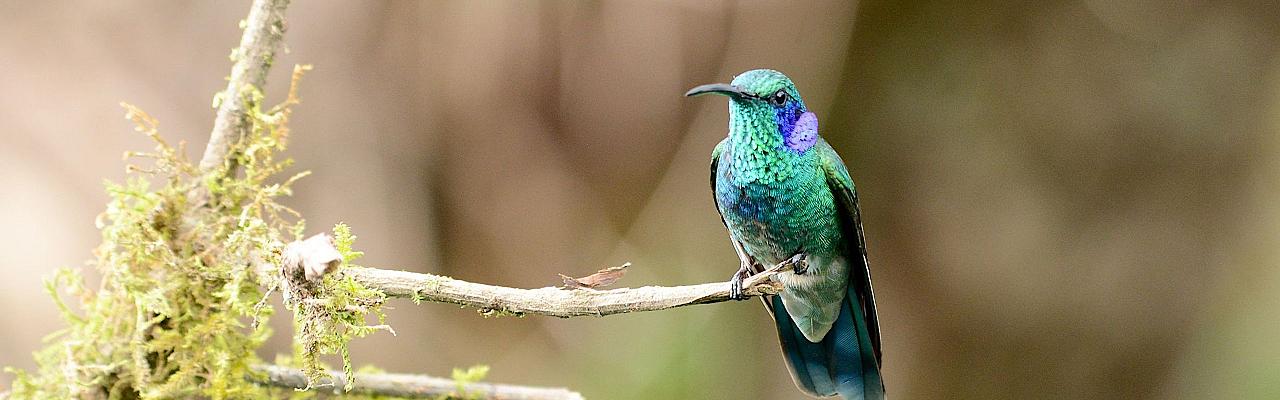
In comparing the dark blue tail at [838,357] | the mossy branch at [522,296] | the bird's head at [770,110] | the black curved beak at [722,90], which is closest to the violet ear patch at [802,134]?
the bird's head at [770,110]

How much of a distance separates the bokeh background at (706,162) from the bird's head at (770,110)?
1.63m

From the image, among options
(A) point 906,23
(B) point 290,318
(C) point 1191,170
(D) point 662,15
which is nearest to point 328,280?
(D) point 662,15

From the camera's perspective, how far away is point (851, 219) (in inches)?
83.6

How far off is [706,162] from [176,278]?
230 centimetres

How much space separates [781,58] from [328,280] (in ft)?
8.36

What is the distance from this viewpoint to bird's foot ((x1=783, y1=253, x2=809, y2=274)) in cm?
210

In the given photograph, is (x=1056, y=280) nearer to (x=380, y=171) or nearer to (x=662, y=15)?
(x=662, y=15)

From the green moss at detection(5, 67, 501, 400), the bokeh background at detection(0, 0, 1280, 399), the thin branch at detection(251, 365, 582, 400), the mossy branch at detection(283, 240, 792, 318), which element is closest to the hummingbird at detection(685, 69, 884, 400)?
the mossy branch at detection(283, 240, 792, 318)

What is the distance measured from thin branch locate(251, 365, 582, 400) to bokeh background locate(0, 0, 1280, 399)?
181cm

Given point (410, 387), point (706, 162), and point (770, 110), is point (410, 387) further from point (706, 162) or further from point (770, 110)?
point (706, 162)

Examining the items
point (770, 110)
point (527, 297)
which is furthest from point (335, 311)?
point (770, 110)

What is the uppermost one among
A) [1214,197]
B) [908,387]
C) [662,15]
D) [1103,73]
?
[662,15]

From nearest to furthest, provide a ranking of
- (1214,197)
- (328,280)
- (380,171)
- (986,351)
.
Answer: (328,280) < (380,171) < (1214,197) < (986,351)

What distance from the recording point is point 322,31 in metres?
3.64
